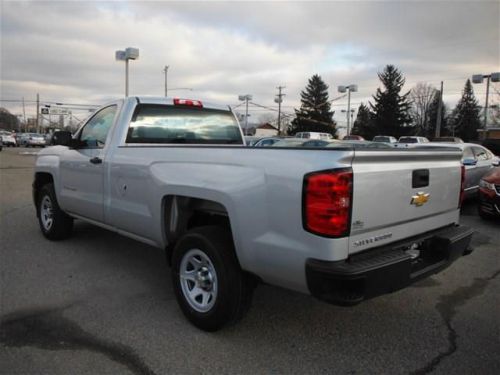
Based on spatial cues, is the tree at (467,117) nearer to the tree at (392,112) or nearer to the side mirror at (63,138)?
the tree at (392,112)

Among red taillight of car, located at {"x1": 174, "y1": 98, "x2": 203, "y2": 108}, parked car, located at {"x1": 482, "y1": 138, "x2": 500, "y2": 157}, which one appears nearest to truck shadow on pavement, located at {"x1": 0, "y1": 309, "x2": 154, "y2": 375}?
red taillight of car, located at {"x1": 174, "y1": 98, "x2": 203, "y2": 108}

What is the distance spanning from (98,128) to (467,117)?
83999 millimetres

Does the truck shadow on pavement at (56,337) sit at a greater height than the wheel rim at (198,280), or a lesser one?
lesser

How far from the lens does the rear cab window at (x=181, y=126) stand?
493 centimetres

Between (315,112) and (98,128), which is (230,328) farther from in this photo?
(315,112)

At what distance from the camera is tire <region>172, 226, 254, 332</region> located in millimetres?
3317

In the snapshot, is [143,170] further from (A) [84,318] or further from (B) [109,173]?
(A) [84,318]

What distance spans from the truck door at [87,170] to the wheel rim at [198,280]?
169cm

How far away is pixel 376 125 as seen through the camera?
216ft

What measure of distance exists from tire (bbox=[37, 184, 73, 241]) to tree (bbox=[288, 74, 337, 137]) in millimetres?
68884

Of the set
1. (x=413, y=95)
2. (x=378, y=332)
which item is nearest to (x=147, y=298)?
(x=378, y=332)

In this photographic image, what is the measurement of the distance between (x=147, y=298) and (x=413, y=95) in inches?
3547

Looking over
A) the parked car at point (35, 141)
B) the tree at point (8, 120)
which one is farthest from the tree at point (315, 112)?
the tree at point (8, 120)

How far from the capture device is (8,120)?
106 metres
